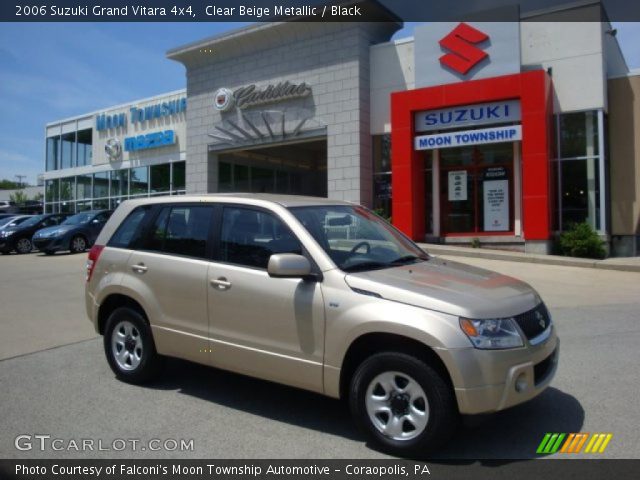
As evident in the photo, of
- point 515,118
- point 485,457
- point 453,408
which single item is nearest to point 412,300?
point 453,408

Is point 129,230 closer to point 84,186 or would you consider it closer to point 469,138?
point 469,138

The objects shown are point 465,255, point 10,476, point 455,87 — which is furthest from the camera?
point 455,87

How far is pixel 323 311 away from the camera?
414 centimetres

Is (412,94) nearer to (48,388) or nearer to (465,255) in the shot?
(465,255)

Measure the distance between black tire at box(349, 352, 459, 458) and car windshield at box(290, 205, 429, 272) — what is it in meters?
A: 0.79

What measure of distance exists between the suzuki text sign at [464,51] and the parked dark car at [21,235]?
15456mm

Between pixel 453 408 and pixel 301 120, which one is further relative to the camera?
pixel 301 120

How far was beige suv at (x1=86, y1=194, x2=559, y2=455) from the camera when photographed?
12.2 ft

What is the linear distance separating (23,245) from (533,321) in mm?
21640

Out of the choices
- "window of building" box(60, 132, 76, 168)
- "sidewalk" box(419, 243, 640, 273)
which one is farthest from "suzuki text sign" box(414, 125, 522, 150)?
"window of building" box(60, 132, 76, 168)

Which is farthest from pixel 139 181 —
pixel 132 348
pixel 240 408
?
pixel 240 408

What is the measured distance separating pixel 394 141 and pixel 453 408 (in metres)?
16.1

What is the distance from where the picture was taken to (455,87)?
58.4 ft

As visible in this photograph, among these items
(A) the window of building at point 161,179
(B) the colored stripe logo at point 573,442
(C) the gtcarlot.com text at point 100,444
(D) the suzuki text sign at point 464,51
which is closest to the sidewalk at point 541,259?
(D) the suzuki text sign at point 464,51
